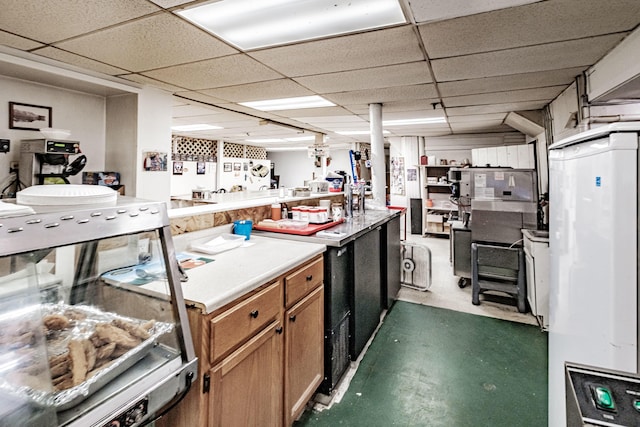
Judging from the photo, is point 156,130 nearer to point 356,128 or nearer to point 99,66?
point 99,66

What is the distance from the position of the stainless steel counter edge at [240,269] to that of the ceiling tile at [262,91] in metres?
2.02

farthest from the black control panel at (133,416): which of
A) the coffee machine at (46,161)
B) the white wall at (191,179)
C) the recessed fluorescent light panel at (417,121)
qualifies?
the white wall at (191,179)

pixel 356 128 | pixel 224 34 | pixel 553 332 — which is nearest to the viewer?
pixel 553 332

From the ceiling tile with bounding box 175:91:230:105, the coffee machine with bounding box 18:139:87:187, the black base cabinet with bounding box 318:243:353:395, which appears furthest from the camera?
the ceiling tile with bounding box 175:91:230:105

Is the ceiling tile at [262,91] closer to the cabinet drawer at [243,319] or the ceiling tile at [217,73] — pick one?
the ceiling tile at [217,73]

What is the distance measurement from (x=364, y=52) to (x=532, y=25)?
3.67ft

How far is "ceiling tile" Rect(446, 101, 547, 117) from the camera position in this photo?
4.34 m

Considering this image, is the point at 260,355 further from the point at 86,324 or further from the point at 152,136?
the point at 152,136

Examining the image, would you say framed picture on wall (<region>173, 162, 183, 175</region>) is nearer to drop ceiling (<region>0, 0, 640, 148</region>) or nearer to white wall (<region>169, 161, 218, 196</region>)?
white wall (<region>169, 161, 218, 196</region>)

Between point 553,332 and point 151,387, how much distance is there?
173 centimetres

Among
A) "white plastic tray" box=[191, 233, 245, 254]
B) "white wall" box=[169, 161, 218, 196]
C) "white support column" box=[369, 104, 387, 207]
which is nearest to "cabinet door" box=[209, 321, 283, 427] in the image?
"white plastic tray" box=[191, 233, 245, 254]

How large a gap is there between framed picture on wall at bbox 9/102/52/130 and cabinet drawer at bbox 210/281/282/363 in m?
3.50

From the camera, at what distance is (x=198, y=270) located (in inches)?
61.4

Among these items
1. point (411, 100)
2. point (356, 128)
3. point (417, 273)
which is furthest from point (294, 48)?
point (356, 128)
